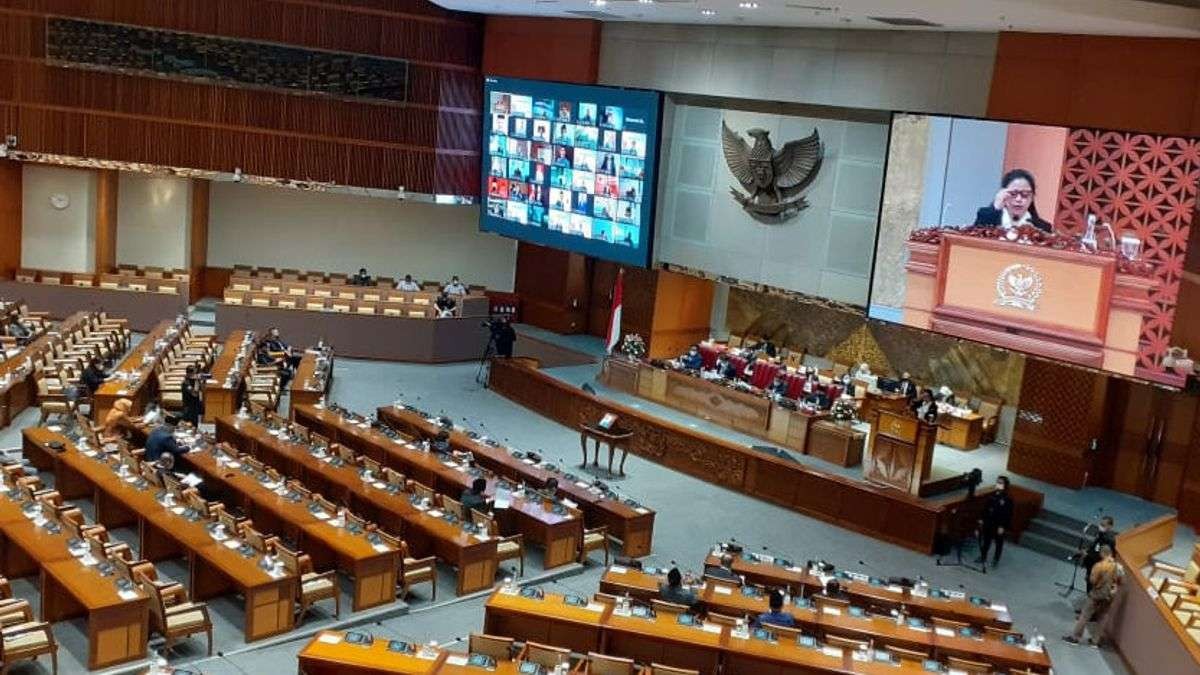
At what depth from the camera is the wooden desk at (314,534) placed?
11562mm

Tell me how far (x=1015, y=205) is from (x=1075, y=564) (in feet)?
15.5

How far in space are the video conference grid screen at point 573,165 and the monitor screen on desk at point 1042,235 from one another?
5084 mm

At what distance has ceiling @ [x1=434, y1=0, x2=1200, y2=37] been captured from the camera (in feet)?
42.1

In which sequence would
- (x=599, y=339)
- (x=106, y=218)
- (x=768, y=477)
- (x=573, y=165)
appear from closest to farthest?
(x=768, y=477), (x=573, y=165), (x=106, y=218), (x=599, y=339)

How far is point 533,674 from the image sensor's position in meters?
9.01

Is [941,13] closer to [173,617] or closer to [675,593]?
[675,593]

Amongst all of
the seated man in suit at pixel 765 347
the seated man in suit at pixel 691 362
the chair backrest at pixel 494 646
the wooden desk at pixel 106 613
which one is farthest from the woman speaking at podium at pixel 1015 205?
the wooden desk at pixel 106 613

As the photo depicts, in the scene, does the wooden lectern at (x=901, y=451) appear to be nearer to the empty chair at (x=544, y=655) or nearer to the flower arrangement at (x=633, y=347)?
the flower arrangement at (x=633, y=347)

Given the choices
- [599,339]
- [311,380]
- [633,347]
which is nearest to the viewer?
[311,380]

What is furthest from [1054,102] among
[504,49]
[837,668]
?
[504,49]

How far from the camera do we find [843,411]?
58.9ft

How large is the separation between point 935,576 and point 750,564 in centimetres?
315

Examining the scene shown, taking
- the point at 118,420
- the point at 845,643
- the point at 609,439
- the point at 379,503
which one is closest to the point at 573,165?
the point at 609,439

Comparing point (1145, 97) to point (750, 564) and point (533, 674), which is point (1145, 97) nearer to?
point (750, 564)
